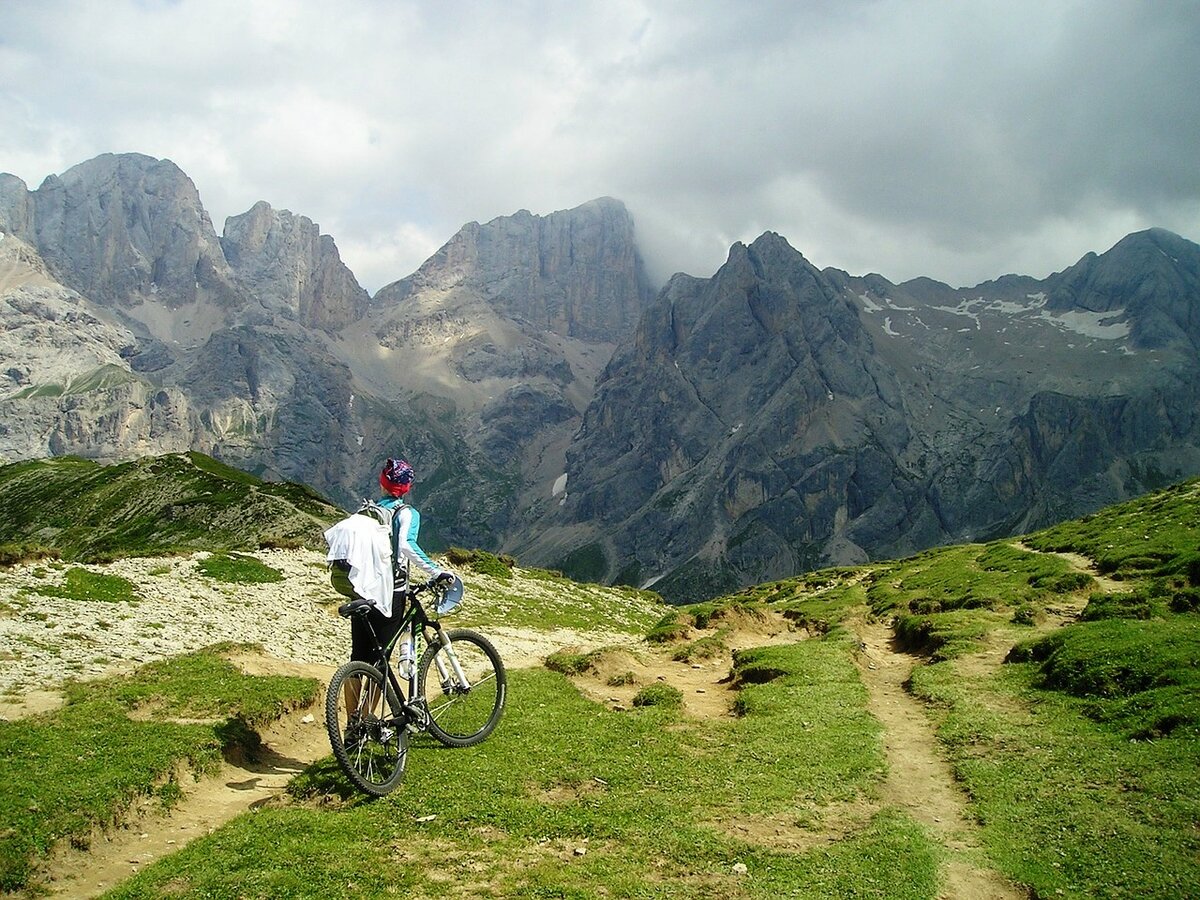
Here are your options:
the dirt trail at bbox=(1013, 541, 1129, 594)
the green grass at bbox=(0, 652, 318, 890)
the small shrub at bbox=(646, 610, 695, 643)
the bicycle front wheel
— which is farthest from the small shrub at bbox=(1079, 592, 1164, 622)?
the green grass at bbox=(0, 652, 318, 890)

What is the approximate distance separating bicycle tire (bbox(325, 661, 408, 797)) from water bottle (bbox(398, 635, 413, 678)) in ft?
1.60

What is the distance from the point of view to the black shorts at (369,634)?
1368 cm

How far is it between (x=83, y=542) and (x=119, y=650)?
63349 millimetres

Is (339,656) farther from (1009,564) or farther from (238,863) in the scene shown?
(1009,564)

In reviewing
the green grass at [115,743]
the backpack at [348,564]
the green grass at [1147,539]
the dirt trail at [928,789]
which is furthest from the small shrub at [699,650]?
the green grass at [1147,539]

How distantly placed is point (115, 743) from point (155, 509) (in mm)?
79157

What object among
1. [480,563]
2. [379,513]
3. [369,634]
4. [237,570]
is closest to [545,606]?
[480,563]

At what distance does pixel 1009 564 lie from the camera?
56.3 m

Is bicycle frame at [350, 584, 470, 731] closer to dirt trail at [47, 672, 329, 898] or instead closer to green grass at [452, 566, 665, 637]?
dirt trail at [47, 672, 329, 898]

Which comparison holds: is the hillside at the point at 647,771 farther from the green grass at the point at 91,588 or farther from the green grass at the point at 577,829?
the green grass at the point at 91,588

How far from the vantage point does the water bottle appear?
13828 mm

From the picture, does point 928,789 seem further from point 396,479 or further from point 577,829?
point 396,479

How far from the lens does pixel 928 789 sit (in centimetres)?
1394

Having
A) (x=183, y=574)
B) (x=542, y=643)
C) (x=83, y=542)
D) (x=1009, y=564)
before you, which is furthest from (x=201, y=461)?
(x=1009, y=564)
